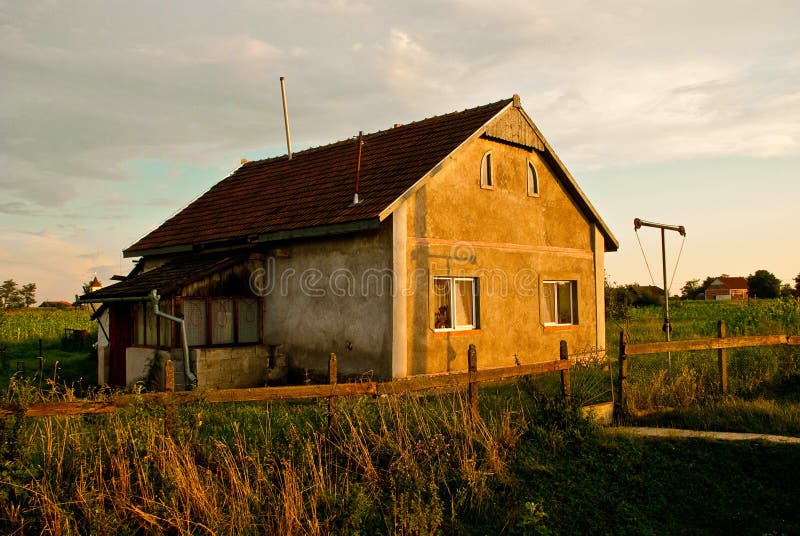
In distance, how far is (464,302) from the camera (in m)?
14.4

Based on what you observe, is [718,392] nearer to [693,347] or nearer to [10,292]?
[693,347]

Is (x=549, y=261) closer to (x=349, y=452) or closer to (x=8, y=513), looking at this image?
(x=349, y=452)

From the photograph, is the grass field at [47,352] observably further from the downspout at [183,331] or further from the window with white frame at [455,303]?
the window with white frame at [455,303]

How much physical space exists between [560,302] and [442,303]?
4795mm

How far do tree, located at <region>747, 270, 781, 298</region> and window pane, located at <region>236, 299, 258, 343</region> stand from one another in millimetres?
66652

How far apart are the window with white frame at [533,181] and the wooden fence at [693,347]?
5.66 metres

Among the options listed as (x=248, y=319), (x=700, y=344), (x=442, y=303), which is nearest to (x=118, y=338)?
(x=248, y=319)

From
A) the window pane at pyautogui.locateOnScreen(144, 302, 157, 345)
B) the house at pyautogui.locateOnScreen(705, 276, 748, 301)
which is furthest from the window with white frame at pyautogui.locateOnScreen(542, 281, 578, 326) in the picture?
the house at pyautogui.locateOnScreen(705, 276, 748, 301)

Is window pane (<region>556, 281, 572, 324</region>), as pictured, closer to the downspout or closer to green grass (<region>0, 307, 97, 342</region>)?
the downspout

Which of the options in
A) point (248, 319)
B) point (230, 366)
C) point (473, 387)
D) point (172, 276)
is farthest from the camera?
point (248, 319)

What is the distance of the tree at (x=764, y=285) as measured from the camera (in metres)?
69.2

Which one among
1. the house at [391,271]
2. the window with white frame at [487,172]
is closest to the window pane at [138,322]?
the house at [391,271]

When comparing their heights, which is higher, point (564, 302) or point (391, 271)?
point (391, 271)

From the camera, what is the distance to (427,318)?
13.2m
